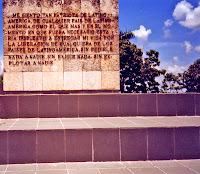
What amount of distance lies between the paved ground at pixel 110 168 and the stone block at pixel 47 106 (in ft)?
8.95

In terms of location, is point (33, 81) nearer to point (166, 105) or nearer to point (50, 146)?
point (50, 146)

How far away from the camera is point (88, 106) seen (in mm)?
8352

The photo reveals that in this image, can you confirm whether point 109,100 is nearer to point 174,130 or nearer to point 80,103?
point 80,103

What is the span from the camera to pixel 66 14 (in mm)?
9812

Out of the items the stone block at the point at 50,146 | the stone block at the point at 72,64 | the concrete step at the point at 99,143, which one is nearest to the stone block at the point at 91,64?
the stone block at the point at 72,64

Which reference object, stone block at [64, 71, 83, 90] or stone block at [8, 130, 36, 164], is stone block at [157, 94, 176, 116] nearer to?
stone block at [64, 71, 83, 90]

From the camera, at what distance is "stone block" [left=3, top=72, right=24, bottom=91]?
31.6ft

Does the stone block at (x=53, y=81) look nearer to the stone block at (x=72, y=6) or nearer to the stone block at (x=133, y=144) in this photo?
the stone block at (x=72, y=6)

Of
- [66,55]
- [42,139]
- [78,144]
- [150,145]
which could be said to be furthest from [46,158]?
[66,55]

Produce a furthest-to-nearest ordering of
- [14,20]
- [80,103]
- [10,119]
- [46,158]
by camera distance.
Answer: [14,20] → [80,103] → [10,119] → [46,158]

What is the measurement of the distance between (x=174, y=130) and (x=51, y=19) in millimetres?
6514

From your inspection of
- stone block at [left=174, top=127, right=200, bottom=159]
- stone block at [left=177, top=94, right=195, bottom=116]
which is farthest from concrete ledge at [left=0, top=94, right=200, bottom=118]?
stone block at [left=174, top=127, right=200, bottom=159]

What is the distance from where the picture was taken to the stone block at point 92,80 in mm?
9812

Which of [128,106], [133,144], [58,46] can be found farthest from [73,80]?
[133,144]
